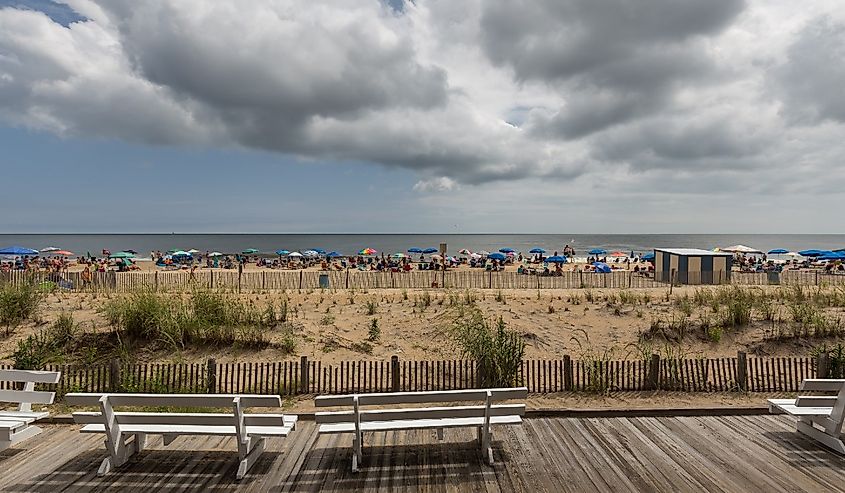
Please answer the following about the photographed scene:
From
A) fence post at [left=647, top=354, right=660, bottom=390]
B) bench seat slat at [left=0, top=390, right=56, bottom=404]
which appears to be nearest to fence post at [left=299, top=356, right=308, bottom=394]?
bench seat slat at [left=0, top=390, right=56, bottom=404]

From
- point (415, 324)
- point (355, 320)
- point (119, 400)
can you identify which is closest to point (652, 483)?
point (119, 400)

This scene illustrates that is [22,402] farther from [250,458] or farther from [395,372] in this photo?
[395,372]

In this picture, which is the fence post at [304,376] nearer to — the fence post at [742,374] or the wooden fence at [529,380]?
the wooden fence at [529,380]

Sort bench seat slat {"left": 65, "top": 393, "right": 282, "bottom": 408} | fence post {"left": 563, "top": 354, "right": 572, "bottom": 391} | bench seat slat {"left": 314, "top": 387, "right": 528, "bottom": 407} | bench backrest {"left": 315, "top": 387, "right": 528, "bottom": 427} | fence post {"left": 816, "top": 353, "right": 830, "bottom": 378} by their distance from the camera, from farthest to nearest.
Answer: fence post {"left": 816, "top": 353, "right": 830, "bottom": 378} → fence post {"left": 563, "top": 354, "right": 572, "bottom": 391} → bench backrest {"left": 315, "top": 387, "right": 528, "bottom": 427} → bench seat slat {"left": 314, "top": 387, "right": 528, "bottom": 407} → bench seat slat {"left": 65, "top": 393, "right": 282, "bottom": 408}

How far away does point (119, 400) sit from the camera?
4.99 metres

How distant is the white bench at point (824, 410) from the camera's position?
18.6ft

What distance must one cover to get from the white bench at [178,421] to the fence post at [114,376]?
Result: 4.25m

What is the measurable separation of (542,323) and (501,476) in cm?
1134

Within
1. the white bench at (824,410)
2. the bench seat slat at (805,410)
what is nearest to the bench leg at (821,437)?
the white bench at (824,410)

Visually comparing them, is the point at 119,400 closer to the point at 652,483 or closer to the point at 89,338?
the point at 652,483

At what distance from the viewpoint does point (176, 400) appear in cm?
505

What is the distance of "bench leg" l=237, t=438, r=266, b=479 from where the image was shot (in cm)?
501

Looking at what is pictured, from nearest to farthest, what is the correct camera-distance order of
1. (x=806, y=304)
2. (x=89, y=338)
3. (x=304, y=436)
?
(x=304, y=436)
(x=89, y=338)
(x=806, y=304)

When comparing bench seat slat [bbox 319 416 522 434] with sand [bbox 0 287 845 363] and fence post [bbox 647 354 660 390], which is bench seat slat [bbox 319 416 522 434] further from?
sand [bbox 0 287 845 363]
